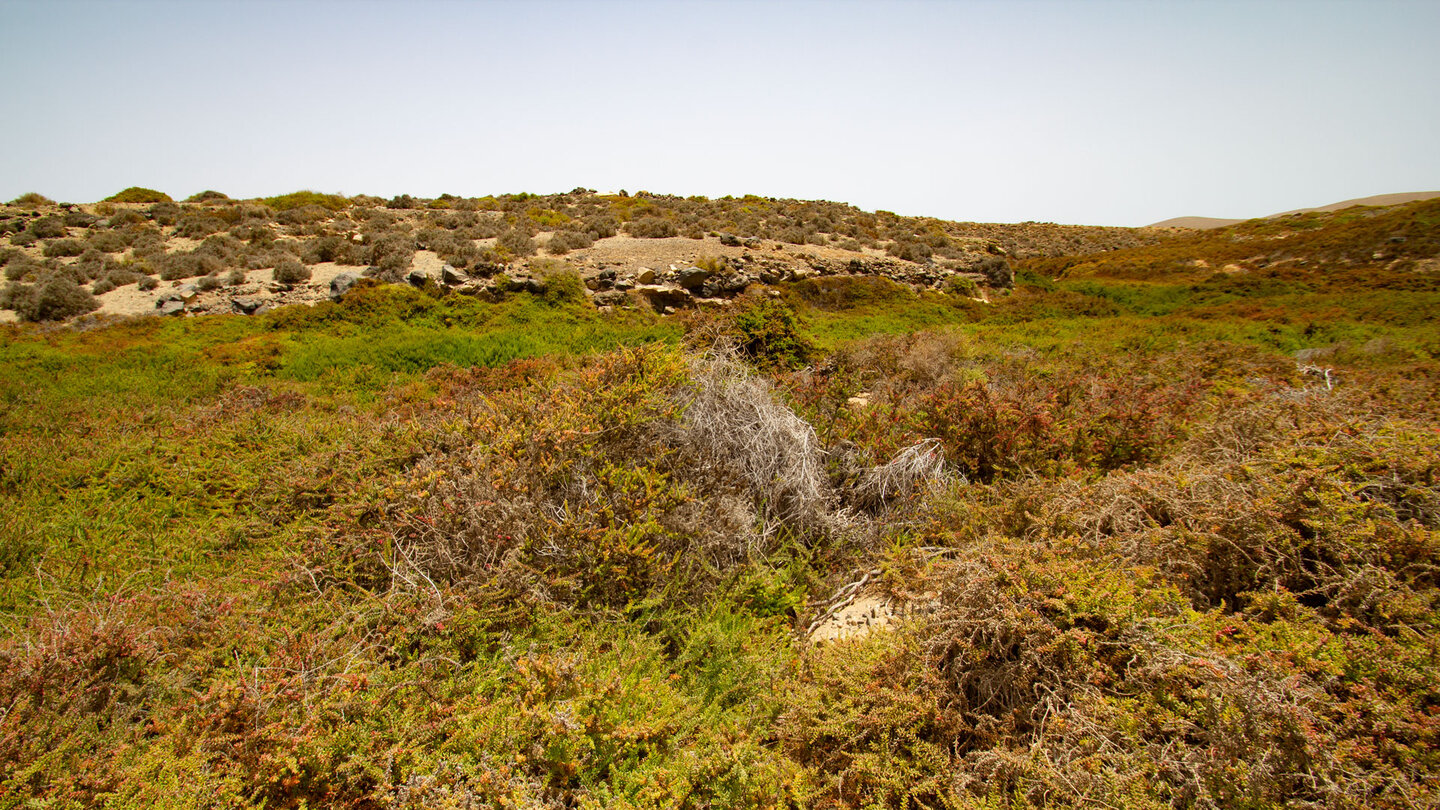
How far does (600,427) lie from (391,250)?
56.3 ft

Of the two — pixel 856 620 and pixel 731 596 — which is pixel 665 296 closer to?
pixel 731 596

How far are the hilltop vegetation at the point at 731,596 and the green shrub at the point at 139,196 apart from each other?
2973 cm

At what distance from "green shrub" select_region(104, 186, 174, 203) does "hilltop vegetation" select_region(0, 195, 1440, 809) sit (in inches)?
1171

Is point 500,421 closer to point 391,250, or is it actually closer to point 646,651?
point 646,651

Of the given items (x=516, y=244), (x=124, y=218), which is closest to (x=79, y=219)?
(x=124, y=218)

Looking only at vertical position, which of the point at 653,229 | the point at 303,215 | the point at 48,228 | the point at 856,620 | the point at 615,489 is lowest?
the point at 856,620

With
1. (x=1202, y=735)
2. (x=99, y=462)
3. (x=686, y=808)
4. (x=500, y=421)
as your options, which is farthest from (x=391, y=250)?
(x=1202, y=735)

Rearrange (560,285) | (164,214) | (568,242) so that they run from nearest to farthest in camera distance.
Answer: (560,285), (568,242), (164,214)

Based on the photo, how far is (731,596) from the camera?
4.18m

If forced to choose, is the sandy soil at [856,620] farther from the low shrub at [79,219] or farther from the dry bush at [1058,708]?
the low shrub at [79,219]

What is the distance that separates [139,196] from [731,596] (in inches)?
1575

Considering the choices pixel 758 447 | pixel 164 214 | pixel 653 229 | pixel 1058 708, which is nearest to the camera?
pixel 1058 708

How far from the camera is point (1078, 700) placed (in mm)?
2580

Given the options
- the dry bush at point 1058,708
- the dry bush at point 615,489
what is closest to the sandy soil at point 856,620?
the dry bush at point 1058,708
